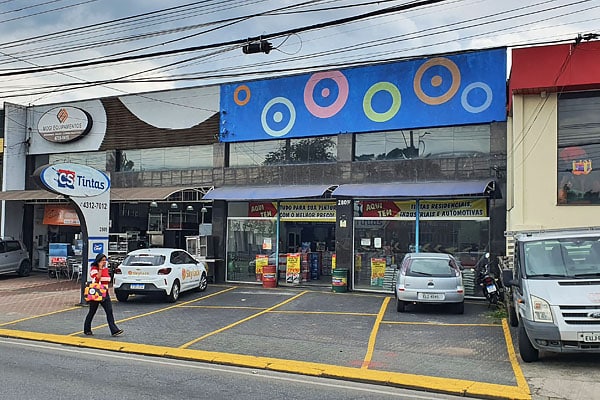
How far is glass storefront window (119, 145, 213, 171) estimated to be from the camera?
21.7 m

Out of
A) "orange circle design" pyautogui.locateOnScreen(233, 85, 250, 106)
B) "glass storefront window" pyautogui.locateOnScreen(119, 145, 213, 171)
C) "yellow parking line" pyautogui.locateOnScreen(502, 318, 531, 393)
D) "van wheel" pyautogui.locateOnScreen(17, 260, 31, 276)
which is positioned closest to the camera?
"yellow parking line" pyautogui.locateOnScreen(502, 318, 531, 393)

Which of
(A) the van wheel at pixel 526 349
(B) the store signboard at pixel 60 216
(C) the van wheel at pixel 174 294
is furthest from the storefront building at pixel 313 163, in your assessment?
(A) the van wheel at pixel 526 349

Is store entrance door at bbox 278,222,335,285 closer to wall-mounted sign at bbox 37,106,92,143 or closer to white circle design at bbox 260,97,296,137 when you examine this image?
white circle design at bbox 260,97,296,137

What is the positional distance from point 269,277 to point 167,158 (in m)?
6.60

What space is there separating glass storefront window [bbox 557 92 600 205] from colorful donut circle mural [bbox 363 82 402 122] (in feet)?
17.6

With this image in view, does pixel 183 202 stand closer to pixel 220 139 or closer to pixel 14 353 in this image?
pixel 220 139

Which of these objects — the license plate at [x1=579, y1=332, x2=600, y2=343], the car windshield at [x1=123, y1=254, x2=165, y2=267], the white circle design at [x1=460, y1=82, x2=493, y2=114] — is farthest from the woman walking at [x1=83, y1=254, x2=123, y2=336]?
the white circle design at [x1=460, y1=82, x2=493, y2=114]

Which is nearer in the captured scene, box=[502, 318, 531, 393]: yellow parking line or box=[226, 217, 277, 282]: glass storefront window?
box=[502, 318, 531, 393]: yellow parking line

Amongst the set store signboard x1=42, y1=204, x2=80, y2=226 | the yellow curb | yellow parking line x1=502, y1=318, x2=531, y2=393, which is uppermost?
store signboard x1=42, y1=204, x2=80, y2=226

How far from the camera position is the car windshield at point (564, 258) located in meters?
9.09

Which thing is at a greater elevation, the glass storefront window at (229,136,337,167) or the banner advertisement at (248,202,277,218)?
the glass storefront window at (229,136,337,167)

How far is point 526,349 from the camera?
9023mm

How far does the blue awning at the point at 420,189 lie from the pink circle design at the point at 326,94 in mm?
2699

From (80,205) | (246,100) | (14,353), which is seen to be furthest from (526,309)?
(246,100)
